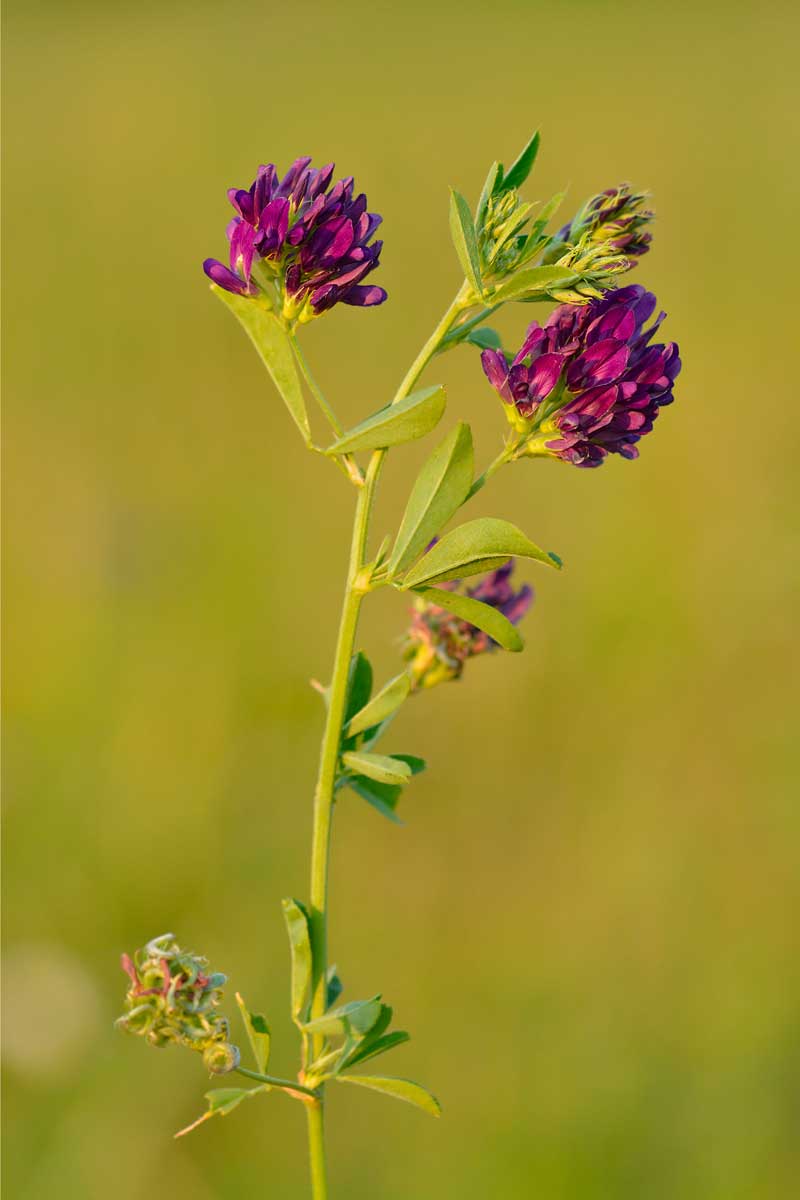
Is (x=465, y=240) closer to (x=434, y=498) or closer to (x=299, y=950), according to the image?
(x=434, y=498)

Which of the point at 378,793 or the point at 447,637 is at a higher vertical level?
the point at 447,637

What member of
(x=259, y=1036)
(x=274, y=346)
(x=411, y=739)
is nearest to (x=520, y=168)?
(x=274, y=346)

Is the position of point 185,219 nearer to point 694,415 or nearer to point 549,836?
point 694,415

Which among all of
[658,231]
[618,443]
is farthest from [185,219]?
[618,443]

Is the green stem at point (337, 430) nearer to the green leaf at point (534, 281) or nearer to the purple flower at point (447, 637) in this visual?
the green leaf at point (534, 281)

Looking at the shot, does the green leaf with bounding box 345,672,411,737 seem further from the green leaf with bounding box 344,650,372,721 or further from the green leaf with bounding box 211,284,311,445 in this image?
the green leaf with bounding box 211,284,311,445

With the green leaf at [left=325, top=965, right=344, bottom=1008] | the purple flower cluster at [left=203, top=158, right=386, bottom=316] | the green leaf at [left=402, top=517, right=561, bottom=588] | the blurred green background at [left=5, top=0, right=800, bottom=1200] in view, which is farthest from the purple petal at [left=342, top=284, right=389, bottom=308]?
the blurred green background at [left=5, top=0, right=800, bottom=1200]

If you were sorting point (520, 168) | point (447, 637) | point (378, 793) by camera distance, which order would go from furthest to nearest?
point (447, 637), point (378, 793), point (520, 168)
